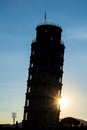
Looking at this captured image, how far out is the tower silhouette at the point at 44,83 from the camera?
101062 mm

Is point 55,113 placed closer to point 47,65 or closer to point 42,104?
point 42,104

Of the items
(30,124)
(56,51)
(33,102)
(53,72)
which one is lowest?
(30,124)

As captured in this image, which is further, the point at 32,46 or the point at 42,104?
the point at 32,46

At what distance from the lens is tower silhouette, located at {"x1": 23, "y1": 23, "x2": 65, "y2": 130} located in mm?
101062

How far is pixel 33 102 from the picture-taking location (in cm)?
10294

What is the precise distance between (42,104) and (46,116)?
3.65 meters

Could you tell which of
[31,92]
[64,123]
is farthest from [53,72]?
[64,123]

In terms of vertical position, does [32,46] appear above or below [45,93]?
above

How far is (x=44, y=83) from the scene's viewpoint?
4082 inches

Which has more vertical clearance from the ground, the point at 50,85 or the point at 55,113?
the point at 50,85

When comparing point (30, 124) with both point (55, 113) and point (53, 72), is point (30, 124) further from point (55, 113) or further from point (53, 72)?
point (53, 72)

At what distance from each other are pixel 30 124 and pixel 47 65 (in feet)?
58.3

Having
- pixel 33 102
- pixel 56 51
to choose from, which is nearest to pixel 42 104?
pixel 33 102

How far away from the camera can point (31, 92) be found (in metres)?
104
